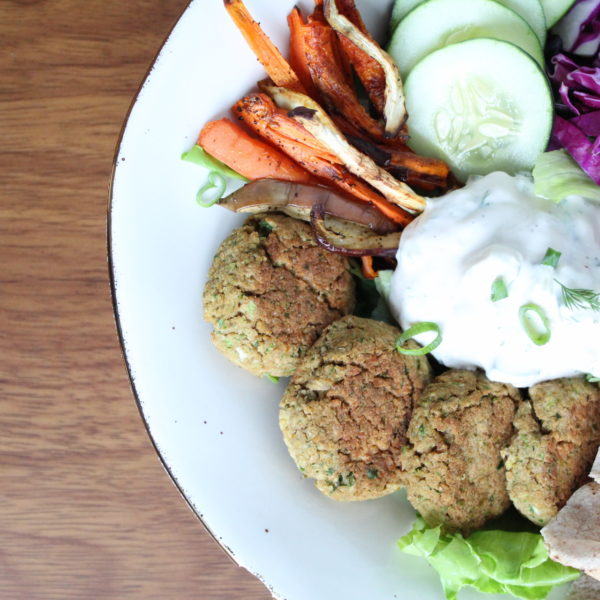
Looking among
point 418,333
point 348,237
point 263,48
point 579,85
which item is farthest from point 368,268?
point 579,85

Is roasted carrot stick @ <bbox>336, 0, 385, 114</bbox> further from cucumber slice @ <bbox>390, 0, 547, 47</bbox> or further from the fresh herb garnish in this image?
the fresh herb garnish

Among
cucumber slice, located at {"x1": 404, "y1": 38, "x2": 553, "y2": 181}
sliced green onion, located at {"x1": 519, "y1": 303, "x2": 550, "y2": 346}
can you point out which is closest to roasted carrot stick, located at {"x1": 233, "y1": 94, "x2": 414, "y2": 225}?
cucumber slice, located at {"x1": 404, "y1": 38, "x2": 553, "y2": 181}

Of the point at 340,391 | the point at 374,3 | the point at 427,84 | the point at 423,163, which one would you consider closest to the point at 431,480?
the point at 340,391

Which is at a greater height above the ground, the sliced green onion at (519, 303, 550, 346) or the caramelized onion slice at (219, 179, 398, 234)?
the caramelized onion slice at (219, 179, 398, 234)

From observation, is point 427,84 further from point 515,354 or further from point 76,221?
point 76,221

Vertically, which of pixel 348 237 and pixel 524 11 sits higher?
pixel 524 11

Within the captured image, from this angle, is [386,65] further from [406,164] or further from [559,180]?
[559,180]
